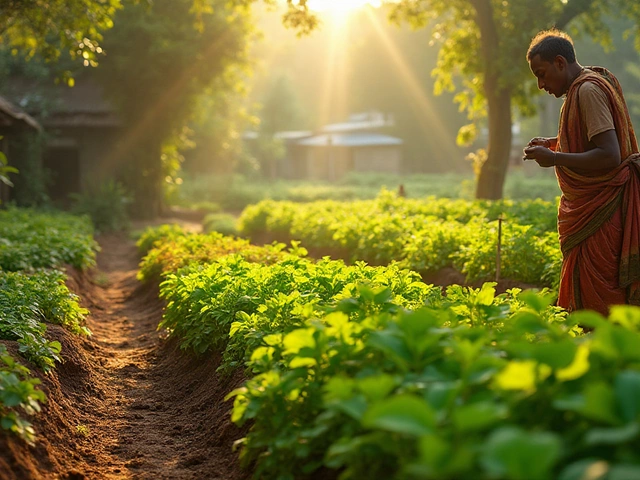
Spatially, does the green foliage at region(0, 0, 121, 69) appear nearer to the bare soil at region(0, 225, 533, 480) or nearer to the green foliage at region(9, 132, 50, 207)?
the bare soil at region(0, 225, 533, 480)

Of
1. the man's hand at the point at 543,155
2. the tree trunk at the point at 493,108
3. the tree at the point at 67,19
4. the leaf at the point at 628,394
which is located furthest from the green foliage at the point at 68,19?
the leaf at the point at 628,394

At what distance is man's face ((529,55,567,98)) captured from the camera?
514cm

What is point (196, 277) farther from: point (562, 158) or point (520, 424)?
point (520, 424)

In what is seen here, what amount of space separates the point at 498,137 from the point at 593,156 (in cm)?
1314

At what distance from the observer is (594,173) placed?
203 inches

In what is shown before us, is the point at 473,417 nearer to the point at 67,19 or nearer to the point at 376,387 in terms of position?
the point at 376,387

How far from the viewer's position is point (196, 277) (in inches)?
277

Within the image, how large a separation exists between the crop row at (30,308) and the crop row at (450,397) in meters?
1.14

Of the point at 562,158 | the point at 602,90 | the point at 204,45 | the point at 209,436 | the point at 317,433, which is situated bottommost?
the point at 209,436

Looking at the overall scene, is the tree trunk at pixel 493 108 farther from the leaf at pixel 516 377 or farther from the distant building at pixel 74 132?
the leaf at pixel 516 377

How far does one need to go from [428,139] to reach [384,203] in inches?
1778

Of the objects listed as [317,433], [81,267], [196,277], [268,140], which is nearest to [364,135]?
[268,140]

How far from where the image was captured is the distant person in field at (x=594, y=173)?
4.97 metres

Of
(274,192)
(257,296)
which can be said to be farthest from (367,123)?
(257,296)
